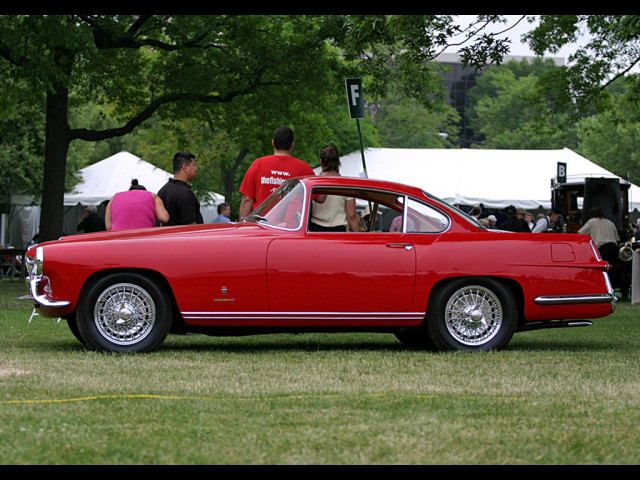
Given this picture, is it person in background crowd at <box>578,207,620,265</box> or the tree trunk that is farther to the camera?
the tree trunk

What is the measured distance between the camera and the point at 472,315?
29.7ft

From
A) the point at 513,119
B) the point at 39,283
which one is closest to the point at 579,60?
the point at 39,283

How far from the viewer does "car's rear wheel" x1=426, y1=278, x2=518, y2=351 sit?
895 centimetres

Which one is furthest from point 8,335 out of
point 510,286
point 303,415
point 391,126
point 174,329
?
point 391,126

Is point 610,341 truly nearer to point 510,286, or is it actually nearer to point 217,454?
point 510,286

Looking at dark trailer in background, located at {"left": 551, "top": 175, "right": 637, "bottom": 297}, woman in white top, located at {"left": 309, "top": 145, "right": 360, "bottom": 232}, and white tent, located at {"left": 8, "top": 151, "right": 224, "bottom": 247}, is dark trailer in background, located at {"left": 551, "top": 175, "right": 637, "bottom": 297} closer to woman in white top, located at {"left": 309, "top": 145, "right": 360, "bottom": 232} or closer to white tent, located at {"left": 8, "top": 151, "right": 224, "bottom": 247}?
white tent, located at {"left": 8, "top": 151, "right": 224, "bottom": 247}

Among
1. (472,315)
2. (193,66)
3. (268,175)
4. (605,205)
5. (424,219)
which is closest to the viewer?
(472,315)

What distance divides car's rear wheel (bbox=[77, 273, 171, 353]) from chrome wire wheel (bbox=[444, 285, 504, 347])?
97.4 inches

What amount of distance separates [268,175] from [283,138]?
0.41 meters

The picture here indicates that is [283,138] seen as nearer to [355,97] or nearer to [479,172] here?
[355,97]

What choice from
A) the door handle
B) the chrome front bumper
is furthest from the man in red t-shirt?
the chrome front bumper

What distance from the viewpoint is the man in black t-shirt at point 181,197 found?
1020cm

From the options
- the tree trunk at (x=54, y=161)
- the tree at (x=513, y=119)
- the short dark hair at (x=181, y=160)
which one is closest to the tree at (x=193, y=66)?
the tree trunk at (x=54, y=161)

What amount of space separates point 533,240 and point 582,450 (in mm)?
4518
